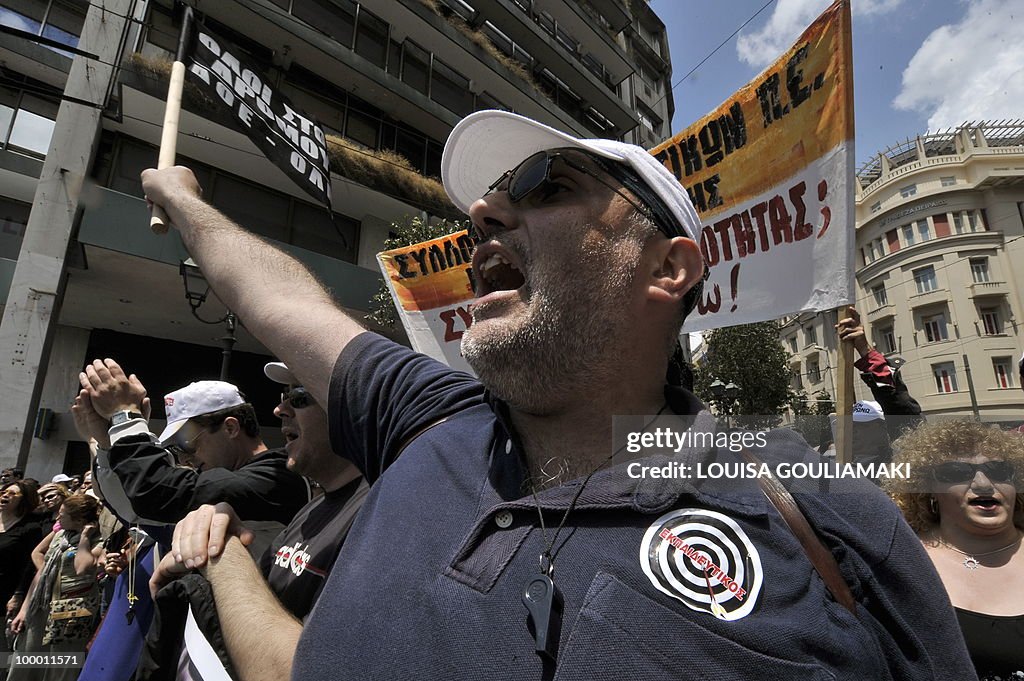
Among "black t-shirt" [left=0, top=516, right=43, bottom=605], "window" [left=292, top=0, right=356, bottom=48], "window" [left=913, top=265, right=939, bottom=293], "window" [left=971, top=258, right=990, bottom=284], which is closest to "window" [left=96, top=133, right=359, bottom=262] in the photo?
"window" [left=292, top=0, right=356, bottom=48]

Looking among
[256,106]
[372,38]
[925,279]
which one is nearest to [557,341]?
[256,106]

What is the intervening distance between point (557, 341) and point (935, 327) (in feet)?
111

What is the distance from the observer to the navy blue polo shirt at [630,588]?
2.50ft

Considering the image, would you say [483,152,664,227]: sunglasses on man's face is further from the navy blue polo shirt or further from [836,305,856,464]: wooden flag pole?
[836,305,856,464]: wooden flag pole

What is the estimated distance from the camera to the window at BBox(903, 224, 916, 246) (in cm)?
2645

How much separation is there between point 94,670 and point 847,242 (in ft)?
13.3

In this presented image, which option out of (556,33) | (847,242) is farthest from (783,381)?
(847,242)

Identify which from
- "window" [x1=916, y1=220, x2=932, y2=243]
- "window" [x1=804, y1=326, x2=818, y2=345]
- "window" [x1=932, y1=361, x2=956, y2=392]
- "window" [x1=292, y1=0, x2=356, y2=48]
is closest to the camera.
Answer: "window" [x1=292, y1=0, x2=356, y2=48]

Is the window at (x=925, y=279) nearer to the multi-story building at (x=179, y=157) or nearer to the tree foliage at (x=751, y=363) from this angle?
the tree foliage at (x=751, y=363)

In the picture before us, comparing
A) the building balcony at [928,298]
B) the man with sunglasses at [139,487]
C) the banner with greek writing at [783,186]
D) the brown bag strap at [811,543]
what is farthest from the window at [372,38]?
the building balcony at [928,298]

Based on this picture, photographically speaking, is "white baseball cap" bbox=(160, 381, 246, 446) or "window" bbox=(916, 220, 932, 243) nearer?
"white baseball cap" bbox=(160, 381, 246, 446)

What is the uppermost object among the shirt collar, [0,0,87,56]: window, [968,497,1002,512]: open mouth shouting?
[0,0,87,56]: window

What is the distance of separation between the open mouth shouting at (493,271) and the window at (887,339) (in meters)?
30.9

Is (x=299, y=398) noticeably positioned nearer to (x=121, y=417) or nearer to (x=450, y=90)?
(x=121, y=417)
